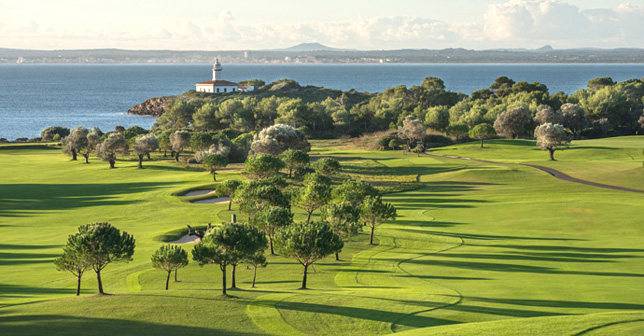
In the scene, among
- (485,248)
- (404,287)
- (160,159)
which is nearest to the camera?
(404,287)

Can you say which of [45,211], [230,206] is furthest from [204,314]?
[45,211]

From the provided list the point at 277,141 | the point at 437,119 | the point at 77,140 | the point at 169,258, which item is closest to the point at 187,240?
the point at 169,258

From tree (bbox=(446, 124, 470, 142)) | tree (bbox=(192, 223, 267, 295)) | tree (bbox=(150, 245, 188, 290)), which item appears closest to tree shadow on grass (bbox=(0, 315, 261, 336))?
tree (bbox=(192, 223, 267, 295))

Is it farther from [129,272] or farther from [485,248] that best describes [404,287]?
[129,272]

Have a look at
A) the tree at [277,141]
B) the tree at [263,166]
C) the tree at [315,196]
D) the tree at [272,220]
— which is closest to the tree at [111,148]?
the tree at [277,141]

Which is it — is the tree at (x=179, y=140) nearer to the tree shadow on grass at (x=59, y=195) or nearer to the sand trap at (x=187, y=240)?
the tree shadow on grass at (x=59, y=195)

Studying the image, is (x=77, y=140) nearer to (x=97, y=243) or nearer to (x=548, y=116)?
(x=97, y=243)
